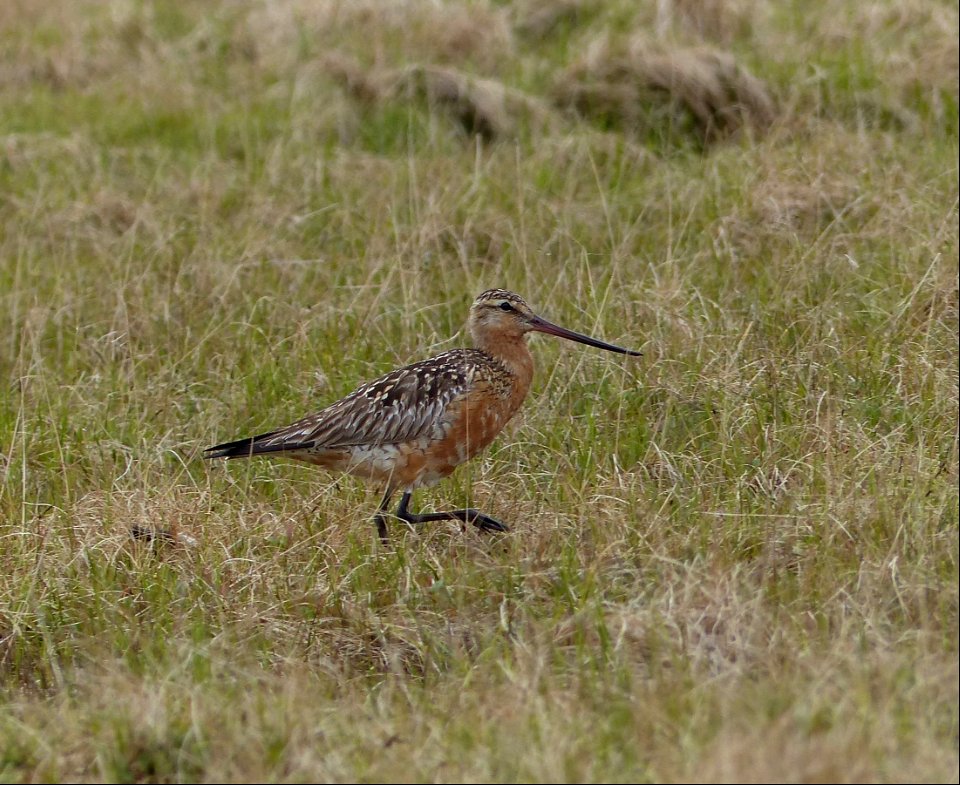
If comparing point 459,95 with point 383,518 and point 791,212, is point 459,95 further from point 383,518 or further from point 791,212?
point 383,518

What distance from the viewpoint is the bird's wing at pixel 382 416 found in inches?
231

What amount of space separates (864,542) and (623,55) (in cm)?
511

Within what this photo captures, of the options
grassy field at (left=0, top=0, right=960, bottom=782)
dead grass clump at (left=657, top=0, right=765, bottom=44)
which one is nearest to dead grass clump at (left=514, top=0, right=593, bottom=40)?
grassy field at (left=0, top=0, right=960, bottom=782)

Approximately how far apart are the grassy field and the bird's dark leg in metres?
0.07

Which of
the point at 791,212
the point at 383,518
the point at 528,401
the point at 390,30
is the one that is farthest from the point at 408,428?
the point at 390,30

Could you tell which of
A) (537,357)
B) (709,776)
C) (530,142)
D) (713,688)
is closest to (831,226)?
(537,357)

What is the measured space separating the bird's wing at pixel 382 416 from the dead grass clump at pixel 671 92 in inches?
135

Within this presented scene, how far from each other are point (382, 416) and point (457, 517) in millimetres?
489

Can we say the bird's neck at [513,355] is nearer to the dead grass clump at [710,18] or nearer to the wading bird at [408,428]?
the wading bird at [408,428]

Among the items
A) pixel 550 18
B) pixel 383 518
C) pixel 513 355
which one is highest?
pixel 550 18

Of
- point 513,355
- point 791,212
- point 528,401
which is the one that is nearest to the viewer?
point 513,355

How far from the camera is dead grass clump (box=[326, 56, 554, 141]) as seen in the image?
934 cm

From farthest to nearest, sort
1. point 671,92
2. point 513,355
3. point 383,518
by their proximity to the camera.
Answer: point 671,92 < point 513,355 < point 383,518

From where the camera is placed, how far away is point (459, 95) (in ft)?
31.0
